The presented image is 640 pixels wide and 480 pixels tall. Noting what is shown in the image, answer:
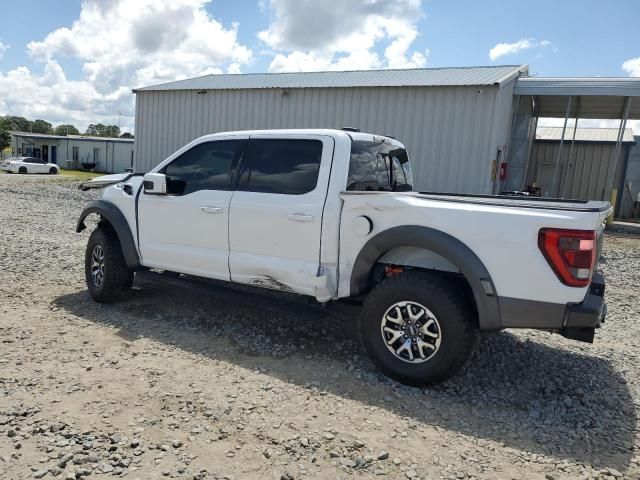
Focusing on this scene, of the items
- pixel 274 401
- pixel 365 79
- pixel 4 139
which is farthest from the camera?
pixel 4 139

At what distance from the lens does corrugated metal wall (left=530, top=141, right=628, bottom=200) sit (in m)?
20.5

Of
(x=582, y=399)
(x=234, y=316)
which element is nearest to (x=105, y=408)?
(x=234, y=316)

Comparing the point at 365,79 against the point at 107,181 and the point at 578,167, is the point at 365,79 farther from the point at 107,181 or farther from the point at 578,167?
the point at 107,181

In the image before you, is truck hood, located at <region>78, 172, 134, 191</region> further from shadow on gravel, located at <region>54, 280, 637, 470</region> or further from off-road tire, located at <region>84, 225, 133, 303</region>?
shadow on gravel, located at <region>54, 280, 637, 470</region>

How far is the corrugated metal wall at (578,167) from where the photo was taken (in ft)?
67.2

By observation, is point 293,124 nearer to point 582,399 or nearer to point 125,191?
point 125,191

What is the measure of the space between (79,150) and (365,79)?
140 ft

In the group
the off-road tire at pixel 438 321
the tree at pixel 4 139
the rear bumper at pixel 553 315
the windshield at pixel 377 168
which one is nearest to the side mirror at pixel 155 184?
the windshield at pixel 377 168

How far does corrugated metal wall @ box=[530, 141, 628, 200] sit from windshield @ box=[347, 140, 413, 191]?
17.1 meters

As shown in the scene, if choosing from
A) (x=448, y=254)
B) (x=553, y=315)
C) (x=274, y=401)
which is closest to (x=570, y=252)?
(x=553, y=315)

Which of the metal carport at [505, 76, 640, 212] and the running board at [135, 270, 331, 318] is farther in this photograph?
the metal carport at [505, 76, 640, 212]

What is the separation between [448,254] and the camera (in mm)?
3604

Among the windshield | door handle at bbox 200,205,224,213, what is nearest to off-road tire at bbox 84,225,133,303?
door handle at bbox 200,205,224,213

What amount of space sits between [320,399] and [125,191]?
322cm
